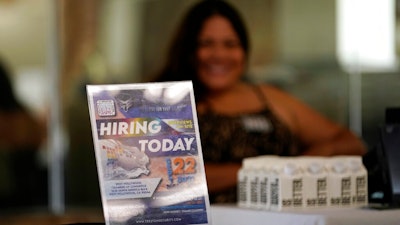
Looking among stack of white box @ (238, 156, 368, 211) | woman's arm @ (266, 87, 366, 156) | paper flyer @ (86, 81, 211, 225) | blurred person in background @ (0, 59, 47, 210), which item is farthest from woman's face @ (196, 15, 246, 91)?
paper flyer @ (86, 81, 211, 225)

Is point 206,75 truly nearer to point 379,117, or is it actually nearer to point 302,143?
point 302,143

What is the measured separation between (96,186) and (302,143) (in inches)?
65.9

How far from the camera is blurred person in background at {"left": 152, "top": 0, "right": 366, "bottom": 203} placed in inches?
254

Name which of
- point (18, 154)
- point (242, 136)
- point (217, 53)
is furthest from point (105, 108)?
point (18, 154)

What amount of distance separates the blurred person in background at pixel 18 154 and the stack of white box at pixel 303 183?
375 centimetres

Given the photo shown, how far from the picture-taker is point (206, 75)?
668cm

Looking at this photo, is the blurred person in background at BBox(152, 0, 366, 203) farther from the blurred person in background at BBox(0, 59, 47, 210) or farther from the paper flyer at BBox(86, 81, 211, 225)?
the paper flyer at BBox(86, 81, 211, 225)

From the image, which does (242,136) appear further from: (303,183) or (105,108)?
(105,108)

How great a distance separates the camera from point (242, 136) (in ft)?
21.6

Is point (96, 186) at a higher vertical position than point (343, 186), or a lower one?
lower

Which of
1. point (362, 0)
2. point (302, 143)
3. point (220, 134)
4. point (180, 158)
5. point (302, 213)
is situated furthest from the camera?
point (362, 0)

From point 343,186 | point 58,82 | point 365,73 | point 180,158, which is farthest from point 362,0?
point 180,158

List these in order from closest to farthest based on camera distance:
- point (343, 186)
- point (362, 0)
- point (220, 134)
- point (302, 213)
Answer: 1. point (302, 213)
2. point (343, 186)
3. point (220, 134)
4. point (362, 0)

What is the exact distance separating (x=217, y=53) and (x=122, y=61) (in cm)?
107
